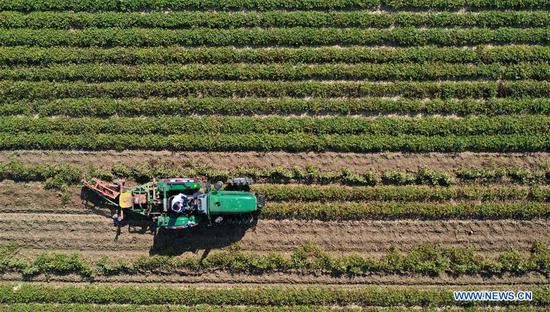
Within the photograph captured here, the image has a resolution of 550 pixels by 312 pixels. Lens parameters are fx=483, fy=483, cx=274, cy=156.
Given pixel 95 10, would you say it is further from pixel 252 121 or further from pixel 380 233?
pixel 380 233

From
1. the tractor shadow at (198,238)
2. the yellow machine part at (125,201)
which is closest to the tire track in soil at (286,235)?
the tractor shadow at (198,238)

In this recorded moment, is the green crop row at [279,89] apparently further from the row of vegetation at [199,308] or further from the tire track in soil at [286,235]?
the row of vegetation at [199,308]

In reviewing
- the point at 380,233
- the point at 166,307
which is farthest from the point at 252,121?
the point at 166,307

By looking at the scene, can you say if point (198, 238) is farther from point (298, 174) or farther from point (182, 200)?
point (298, 174)

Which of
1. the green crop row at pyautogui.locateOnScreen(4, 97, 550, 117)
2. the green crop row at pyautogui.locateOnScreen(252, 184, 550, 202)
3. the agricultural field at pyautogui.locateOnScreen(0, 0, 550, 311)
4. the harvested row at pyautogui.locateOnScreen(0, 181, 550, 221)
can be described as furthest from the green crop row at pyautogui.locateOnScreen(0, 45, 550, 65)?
the harvested row at pyautogui.locateOnScreen(0, 181, 550, 221)

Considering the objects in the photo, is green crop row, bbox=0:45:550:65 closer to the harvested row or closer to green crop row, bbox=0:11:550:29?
green crop row, bbox=0:11:550:29

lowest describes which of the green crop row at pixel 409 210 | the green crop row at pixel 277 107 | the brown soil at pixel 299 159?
the green crop row at pixel 409 210

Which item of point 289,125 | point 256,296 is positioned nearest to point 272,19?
point 289,125
